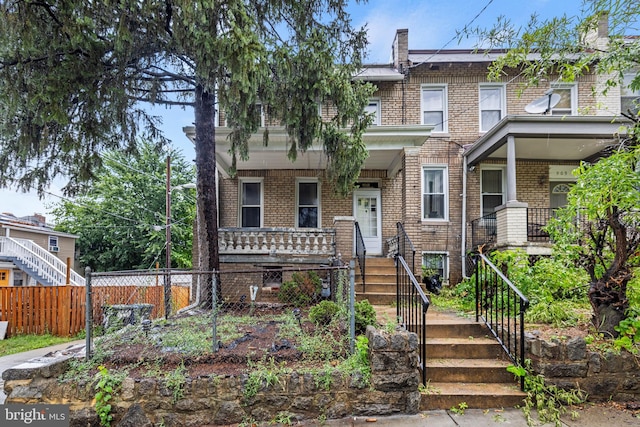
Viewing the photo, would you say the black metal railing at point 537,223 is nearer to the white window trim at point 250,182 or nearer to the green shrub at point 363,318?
the green shrub at point 363,318

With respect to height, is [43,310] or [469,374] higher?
[469,374]

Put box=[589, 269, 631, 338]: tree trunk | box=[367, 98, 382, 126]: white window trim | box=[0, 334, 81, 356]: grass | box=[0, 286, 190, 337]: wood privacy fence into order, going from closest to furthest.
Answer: box=[589, 269, 631, 338]: tree trunk, box=[0, 334, 81, 356]: grass, box=[0, 286, 190, 337]: wood privacy fence, box=[367, 98, 382, 126]: white window trim

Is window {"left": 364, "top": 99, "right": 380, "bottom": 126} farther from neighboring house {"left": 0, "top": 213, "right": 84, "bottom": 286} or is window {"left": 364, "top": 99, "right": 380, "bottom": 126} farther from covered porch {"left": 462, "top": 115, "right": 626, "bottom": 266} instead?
neighboring house {"left": 0, "top": 213, "right": 84, "bottom": 286}

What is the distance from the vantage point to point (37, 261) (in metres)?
15.8

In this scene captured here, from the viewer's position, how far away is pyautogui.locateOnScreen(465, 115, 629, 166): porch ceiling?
8.52 meters

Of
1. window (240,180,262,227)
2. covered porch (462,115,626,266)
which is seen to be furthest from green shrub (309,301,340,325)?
window (240,180,262,227)

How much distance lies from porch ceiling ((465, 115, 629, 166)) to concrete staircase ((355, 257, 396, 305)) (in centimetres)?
435

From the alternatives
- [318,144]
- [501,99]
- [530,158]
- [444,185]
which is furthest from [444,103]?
[318,144]

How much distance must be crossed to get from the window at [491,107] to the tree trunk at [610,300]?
25.9 feet

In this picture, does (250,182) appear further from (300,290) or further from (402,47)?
(402,47)

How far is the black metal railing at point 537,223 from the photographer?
9.61m

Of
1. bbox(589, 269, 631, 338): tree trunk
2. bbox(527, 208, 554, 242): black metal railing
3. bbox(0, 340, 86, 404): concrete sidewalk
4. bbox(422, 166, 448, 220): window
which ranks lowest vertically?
bbox(0, 340, 86, 404): concrete sidewalk

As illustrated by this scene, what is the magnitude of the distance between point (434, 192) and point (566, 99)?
531 cm

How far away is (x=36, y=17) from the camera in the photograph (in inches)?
213
